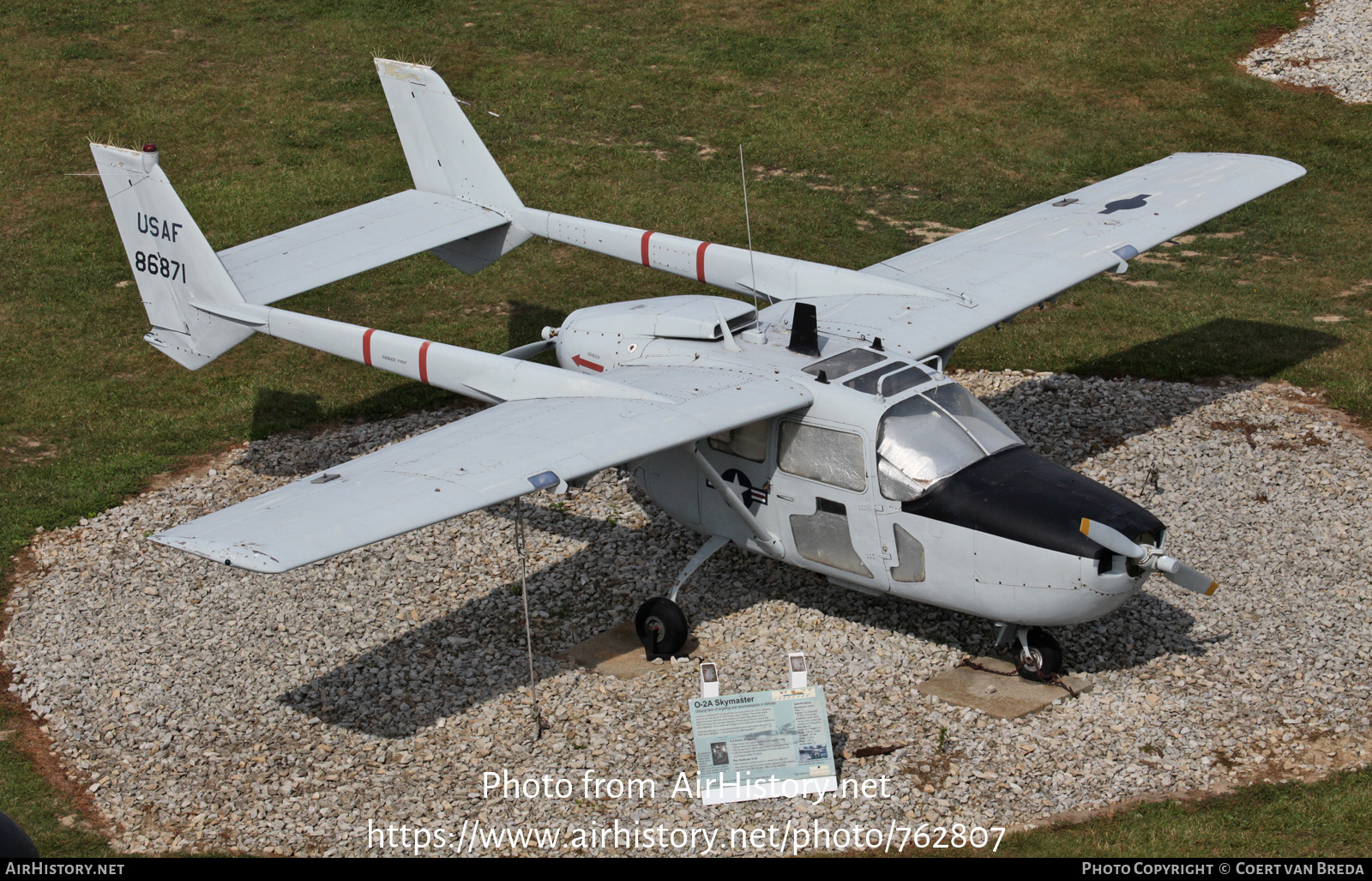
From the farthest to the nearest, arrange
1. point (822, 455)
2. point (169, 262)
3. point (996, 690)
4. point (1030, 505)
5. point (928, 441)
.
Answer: point (169, 262), point (996, 690), point (822, 455), point (928, 441), point (1030, 505)

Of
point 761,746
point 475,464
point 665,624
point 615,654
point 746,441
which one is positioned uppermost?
point 475,464

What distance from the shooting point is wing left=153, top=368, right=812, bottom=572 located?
9.80 m

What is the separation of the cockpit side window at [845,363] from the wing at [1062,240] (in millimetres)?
1036

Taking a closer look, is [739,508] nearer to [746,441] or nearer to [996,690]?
[746,441]

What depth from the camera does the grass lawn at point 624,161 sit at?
1966cm

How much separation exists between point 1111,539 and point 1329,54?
969 inches

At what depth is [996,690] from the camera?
12.3 meters

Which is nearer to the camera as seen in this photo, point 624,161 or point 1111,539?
point 1111,539

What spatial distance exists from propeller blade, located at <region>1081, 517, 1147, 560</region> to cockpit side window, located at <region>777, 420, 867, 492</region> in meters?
2.09

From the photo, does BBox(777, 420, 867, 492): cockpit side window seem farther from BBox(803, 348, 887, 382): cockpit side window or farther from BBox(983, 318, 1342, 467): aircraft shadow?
BBox(983, 318, 1342, 467): aircraft shadow

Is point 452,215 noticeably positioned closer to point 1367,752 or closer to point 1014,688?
point 1014,688

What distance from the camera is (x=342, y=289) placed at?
2342cm

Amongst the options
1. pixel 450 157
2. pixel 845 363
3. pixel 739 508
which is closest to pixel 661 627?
pixel 739 508
